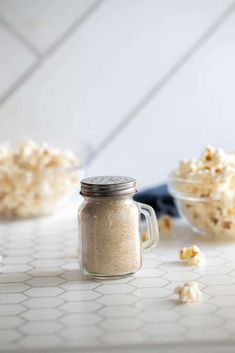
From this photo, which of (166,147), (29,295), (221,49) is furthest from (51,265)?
(221,49)

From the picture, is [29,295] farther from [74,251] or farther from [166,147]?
[166,147]

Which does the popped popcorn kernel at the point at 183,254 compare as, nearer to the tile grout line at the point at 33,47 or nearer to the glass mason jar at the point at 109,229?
the glass mason jar at the point at 109,229

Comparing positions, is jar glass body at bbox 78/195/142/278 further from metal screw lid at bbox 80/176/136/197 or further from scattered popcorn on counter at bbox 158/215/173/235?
scattered popcorn on counter at bbox 158/215/173/235

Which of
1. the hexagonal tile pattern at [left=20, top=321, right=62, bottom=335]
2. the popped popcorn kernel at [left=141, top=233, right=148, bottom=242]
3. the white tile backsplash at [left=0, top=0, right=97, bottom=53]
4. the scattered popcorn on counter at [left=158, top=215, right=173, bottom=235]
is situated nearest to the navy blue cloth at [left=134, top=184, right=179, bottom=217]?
the scattered popcorn on counter at [left=158, top=215, right=173, bottom=235]

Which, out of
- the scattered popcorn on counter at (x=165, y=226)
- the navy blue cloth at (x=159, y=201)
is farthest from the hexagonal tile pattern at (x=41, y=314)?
the navy blue cloth at (x=159, y=201)

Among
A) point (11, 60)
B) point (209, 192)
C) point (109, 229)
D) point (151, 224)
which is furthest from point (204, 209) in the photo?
point (11, 60)

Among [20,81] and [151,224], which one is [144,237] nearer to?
[151,224]

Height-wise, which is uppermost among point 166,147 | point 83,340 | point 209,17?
point 209,17
